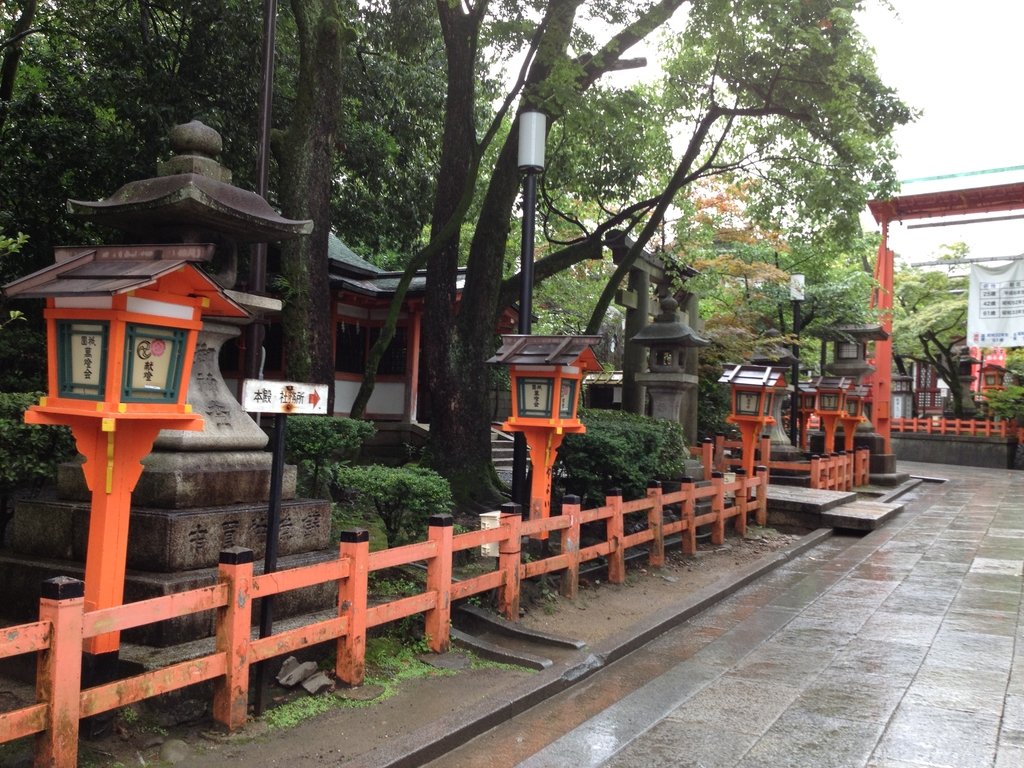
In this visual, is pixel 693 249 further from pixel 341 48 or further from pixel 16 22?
pixel 16 22

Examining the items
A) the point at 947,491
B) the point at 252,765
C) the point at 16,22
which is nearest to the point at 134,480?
the point at 252,765

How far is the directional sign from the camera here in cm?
456

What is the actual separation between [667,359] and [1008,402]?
23873 mm

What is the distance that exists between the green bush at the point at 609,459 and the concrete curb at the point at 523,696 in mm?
1848

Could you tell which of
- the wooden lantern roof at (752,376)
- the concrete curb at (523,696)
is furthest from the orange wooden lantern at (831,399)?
the concrete curb at (523,696)

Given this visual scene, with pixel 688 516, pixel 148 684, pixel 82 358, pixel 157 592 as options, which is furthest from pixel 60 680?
pixel 688 516

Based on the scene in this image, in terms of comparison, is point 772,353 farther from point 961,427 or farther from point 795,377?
point 961,427

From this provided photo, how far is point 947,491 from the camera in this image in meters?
21.2

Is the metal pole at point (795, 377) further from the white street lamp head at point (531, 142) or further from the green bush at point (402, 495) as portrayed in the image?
the green bush at point (402, 495)

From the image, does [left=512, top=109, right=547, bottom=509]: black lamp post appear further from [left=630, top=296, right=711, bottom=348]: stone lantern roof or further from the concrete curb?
[left=630, top=296, right=711, bottom=348]: stone lantern roof

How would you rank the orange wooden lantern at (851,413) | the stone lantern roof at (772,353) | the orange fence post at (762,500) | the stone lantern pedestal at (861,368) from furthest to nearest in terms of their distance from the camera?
1. the stone lantern pedestal at (861,368)
2. the orange wooden lantern at (851,413)
3. the stone lantern roof at (772,353)
4. the orange fence post at (762,500)

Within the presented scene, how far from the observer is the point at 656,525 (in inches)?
370

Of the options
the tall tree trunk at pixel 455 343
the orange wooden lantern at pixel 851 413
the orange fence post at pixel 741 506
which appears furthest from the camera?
the orange wooden lantern at pixel 851 413

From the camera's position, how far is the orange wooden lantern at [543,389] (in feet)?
26.6
